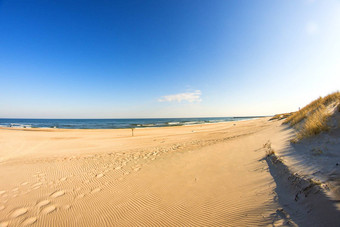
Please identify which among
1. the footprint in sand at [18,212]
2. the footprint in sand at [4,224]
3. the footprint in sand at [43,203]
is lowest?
the footprint in sand at [4,224]

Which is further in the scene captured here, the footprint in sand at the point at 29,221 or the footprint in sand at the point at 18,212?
the footprint in sand at the point at 18,212

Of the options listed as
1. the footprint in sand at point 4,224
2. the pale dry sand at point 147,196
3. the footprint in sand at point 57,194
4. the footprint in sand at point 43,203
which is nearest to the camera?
the pale dry sand at point 147,196

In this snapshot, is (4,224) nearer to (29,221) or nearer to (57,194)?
(29,221)

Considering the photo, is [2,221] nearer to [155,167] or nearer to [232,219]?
[155,167]

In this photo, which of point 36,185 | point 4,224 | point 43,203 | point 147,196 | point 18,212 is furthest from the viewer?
point 36,185

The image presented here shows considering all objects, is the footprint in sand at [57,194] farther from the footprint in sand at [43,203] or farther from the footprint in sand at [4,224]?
the footprint in sand at [4,224]

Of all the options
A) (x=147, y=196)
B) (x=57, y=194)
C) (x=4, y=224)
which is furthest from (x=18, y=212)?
(x=147, y=196)

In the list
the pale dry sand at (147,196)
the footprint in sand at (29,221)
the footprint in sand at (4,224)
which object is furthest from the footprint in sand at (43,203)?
the footprint in sand at (4,224)

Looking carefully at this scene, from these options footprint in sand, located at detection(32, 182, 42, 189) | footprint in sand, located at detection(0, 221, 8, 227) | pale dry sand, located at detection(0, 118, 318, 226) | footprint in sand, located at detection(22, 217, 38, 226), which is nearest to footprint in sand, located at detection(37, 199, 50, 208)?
pale dry sand, located at detection(0, 118, 318, 226)

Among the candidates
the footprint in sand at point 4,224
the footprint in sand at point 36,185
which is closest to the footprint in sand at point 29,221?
the footprint in sand at point 4,224

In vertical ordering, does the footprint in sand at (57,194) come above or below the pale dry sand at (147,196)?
below

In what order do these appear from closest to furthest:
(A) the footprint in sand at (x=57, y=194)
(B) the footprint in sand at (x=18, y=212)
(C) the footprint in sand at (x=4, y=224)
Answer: (C) the footprint in sand at (x=4, y=224)
(B) the footprint in sand at (x=18, y=212)
(A) the footprint in sand at (x=57, y=194)

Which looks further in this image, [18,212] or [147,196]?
[147,196]

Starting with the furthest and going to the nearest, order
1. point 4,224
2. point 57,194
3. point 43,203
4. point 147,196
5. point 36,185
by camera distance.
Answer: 1. point 36,185
2. point 57,194
3. point 147,196
4. point 43,203
5. point 4,224
